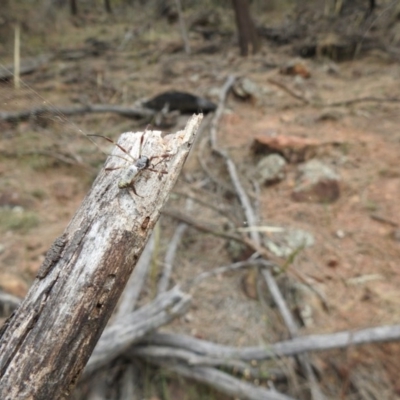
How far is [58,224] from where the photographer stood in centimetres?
378

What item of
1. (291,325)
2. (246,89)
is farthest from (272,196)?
(246,89)

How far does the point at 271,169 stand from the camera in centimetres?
420

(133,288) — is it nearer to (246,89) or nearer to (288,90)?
(246,89)

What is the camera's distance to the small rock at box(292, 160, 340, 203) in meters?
3.74

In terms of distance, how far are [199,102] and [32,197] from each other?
9.17 feet

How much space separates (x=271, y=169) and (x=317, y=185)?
0.59 metres

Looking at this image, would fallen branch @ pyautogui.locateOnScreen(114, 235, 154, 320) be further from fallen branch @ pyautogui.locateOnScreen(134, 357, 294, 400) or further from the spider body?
the spider body

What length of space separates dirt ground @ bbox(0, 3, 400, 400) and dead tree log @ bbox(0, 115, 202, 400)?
1.81ft

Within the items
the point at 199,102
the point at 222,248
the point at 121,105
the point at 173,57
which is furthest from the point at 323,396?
the point at 173,57

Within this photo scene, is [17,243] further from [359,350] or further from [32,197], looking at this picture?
[359,350]

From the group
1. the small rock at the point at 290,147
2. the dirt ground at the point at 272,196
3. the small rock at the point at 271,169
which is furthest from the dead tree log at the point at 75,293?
the small rock at the point at 290,147

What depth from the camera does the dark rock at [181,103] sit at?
566 cm

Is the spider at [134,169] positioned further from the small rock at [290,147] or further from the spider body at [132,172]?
the small rock at [290,147]

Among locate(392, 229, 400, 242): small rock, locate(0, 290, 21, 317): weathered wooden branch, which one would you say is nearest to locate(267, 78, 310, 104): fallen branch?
locate(392, 229, 400, 242): small rock
